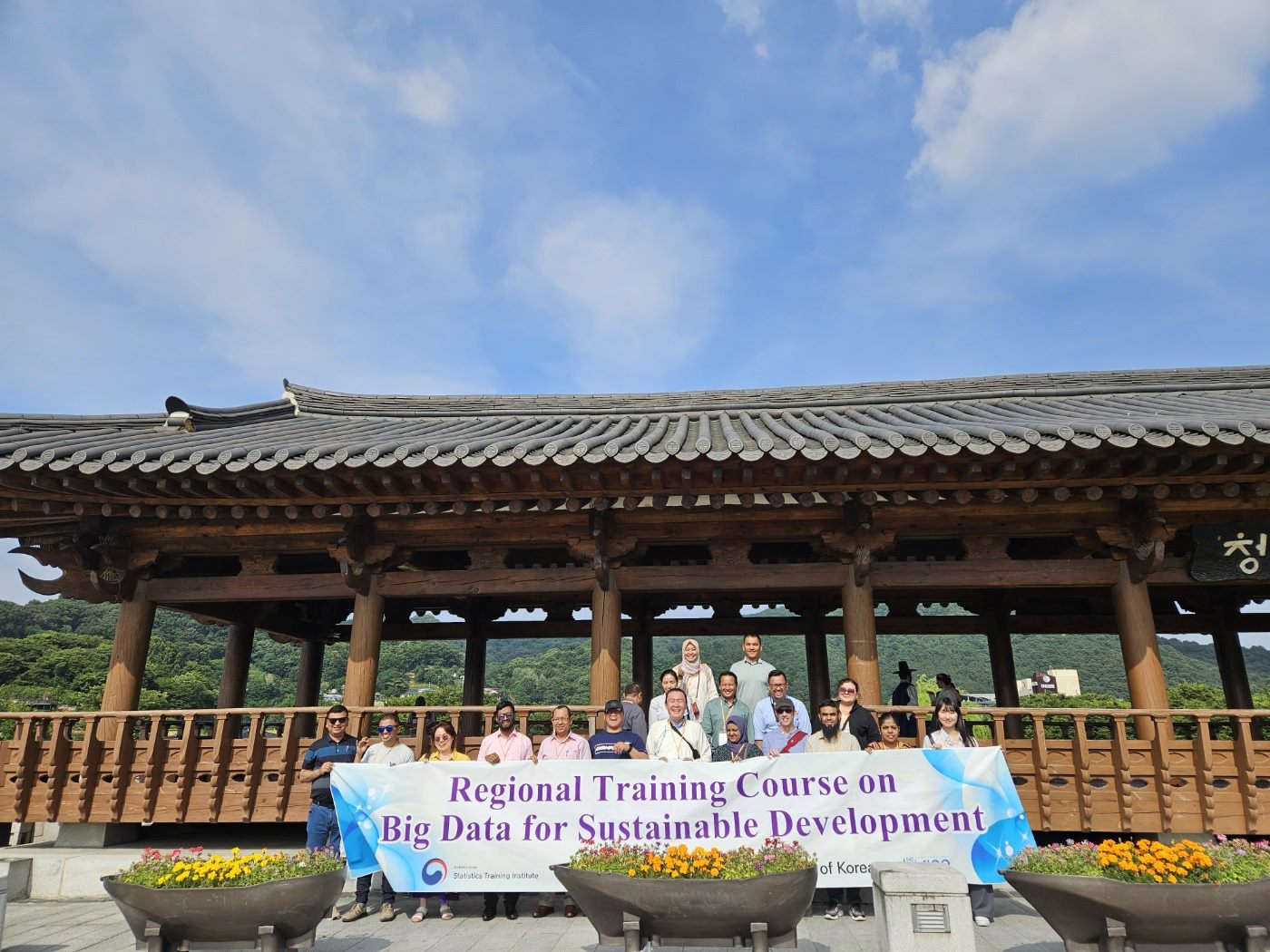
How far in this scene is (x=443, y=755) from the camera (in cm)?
663

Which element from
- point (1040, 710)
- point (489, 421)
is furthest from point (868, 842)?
point (489, 421)

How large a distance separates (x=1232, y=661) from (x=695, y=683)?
10.4m

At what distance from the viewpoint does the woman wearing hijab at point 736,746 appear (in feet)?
20.3

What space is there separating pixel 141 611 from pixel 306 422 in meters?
3.64

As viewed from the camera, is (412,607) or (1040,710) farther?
(412,607)

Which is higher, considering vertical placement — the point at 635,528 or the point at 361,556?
the point at 635,528

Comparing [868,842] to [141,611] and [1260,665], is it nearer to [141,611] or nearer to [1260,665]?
[141,611]

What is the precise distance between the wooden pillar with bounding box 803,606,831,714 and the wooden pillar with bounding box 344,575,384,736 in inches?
288

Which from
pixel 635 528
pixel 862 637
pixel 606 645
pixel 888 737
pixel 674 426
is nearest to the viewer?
pixel 888 737

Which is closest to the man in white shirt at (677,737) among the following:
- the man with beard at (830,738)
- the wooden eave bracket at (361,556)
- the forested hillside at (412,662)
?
the man with beard at (830,738)

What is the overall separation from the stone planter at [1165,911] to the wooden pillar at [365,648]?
21.5 ft

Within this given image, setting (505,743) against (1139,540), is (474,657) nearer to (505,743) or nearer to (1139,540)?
(505,743)

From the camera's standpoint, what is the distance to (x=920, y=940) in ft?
14.1

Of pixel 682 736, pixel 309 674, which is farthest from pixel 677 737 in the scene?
pixel 309 674
